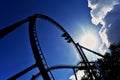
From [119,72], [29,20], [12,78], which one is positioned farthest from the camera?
[119,72]

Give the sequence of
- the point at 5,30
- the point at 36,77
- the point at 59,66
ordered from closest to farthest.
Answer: the point at 5,30
the point at 36,77
the point at 59,66

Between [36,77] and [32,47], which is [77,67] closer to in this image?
[36,77]

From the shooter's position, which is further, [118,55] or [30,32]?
[118,55]

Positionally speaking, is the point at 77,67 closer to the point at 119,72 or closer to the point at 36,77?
the point at 36,77

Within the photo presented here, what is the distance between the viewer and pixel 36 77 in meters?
25.6

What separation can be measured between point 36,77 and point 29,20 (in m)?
7.78

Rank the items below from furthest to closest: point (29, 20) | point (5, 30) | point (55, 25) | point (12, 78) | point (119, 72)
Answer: point (119, 72) < point (55, 25) < point (29, 20) < point (12, 78) < point (5, 30)

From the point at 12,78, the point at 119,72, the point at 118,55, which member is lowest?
the point at 12,78

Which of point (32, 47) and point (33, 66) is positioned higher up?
point (32, 47)

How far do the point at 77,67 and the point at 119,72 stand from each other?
25376mm

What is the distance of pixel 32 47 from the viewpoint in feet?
65.0

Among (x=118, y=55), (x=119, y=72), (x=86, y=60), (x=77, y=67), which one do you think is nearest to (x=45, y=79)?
(x=86, y=60)

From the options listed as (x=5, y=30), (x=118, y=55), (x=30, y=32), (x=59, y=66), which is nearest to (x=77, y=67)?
(x=59, y=66)

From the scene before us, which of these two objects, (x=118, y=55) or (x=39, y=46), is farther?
(x=118, y=55)
